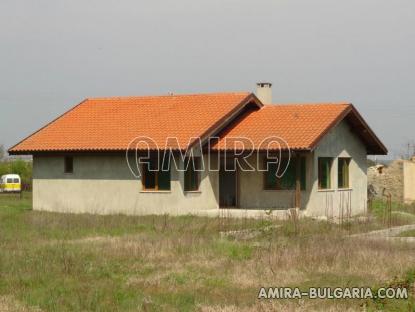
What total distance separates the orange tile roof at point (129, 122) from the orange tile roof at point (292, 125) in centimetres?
81

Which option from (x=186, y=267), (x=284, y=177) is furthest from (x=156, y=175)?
(x=186, y=267)

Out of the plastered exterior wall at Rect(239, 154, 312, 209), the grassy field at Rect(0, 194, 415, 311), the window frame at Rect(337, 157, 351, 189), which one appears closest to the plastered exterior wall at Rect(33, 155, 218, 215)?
the plastered exterior wall at Rect(239, 154, 312, 209)

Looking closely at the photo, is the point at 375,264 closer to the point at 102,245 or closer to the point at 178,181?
the point at 102,245

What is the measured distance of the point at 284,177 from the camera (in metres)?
27.5

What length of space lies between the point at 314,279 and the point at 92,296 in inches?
153

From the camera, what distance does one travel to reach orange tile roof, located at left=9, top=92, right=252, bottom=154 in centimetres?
2791

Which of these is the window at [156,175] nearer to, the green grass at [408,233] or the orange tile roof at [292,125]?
the orange tile roof at [292,125]

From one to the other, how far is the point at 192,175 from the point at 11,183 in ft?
91.2

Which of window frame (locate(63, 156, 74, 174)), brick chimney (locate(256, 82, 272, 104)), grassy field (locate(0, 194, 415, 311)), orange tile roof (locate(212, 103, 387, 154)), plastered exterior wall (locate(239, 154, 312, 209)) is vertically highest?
brick chimney (locate(256, 82, 272, 104))

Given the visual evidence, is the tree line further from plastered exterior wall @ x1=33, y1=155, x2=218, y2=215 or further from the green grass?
the green grass

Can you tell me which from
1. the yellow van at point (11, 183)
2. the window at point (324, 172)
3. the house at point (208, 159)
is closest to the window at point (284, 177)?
the house at point (208, 159)

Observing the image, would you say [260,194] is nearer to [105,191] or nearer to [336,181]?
[336,181]

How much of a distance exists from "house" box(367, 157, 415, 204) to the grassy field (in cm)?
1487

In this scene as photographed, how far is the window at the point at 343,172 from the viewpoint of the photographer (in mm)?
29438
